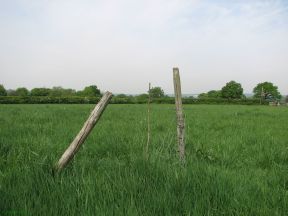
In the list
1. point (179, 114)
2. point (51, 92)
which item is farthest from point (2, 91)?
point (179, 114)

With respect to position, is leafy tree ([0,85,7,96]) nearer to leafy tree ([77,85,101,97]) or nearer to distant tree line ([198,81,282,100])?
leafy tree ([77,85,101,97])

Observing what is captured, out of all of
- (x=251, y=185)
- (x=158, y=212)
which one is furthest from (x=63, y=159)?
(x=251, y=185)

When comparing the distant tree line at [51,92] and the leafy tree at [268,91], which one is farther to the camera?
the leafy tree at [268,91]

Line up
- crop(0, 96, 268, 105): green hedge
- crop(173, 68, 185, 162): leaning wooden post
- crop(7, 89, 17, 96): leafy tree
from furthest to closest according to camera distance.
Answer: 1. crop(7, 89, 17, 96): leafy tree
2. crop(0, 96, 268, 105): green hedge
3. crop(173, 68, 185, 162): leaning wooden post

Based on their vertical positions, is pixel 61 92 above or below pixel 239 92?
above

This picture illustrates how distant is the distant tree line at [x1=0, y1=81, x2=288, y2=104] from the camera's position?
58.7 meters

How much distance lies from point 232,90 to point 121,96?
163ft

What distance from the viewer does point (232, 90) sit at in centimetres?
10431

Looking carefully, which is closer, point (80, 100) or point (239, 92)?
point (80, 100)

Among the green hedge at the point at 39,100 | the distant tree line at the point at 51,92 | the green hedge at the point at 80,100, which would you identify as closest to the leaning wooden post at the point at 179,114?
the green hedge at the point at 80,100

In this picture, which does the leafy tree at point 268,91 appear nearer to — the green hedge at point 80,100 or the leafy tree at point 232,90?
the leafy tree at point 232,90

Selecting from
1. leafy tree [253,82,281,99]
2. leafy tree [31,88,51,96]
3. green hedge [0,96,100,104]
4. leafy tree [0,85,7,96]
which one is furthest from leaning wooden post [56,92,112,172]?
leafy tree [253,82,281,99]

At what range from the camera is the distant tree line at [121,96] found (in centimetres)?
5865

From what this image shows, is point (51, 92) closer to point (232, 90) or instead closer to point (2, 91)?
point (2, 91)
